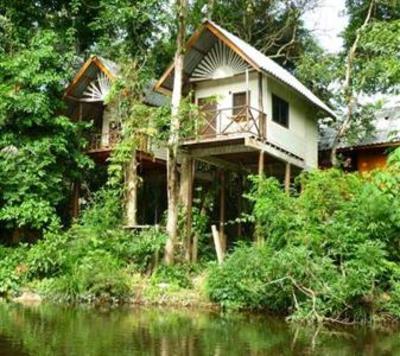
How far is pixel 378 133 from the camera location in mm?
23812

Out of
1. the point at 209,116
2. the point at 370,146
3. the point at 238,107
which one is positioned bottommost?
the point at 370,146

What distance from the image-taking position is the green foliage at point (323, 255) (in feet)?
42.8

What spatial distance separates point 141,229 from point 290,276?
726 centimetres

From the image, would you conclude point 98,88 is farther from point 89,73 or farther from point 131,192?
point 131,192

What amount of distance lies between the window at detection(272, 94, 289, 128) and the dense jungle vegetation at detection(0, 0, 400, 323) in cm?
273

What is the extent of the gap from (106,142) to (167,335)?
13932 millimetres

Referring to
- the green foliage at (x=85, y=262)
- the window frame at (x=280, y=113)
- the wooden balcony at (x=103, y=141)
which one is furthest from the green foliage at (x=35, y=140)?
the window frame at (x=280, y=113)

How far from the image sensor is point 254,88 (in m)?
19.4

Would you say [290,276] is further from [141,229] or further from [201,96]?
[201,96]

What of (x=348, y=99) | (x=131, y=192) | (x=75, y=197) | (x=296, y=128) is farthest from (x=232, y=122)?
(x=75, y=197)

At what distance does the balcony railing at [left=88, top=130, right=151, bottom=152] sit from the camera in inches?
853

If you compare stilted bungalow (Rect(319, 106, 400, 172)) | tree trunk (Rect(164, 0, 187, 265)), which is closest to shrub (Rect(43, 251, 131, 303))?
tree trunk (Rect(164, 0, 187, 265))

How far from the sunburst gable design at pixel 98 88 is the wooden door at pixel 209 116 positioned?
436cm

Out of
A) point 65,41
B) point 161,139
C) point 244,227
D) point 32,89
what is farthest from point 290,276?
A: point 65,41
